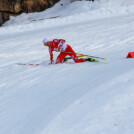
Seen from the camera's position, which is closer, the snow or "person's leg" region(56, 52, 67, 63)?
the snow

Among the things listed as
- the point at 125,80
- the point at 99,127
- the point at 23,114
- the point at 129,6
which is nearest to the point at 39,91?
the point at 23,114

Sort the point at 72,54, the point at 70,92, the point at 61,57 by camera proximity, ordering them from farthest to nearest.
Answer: the point at 61,57 < the point at 72,54 < the point at 70,92

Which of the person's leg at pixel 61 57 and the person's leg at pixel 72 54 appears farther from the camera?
the person's leg at pixel 61 57

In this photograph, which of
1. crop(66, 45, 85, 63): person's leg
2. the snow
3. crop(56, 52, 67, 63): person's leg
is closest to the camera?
the snow

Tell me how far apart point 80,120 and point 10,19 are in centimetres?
2242

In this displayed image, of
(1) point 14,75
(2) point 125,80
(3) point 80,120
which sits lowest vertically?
(1) point 14,75

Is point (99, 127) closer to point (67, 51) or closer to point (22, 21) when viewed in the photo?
point (67, 51)

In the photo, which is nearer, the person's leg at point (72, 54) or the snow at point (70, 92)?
the snow at point (70, 92)

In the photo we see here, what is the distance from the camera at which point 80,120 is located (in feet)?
10.3

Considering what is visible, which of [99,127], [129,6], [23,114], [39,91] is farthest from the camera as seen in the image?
[129,6]

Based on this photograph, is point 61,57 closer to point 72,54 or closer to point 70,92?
point 72,54

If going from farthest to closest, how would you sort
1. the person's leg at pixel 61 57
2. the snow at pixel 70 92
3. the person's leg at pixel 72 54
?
the person's leg at pixel 61 57 < the person's leg at pixel 72 54 < the snow at pixel 70 92

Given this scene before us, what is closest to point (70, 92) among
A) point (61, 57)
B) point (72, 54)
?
point (72, 54)

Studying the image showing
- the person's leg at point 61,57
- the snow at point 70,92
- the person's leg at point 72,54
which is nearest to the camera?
the snow at point 70,92
